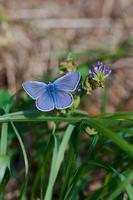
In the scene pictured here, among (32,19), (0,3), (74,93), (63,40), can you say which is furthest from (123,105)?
(74,93)

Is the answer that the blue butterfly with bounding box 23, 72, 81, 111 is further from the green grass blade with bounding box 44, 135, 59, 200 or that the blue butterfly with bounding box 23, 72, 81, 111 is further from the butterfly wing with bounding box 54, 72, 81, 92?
the green grass blade with bounding box 44, 135, 59, 200

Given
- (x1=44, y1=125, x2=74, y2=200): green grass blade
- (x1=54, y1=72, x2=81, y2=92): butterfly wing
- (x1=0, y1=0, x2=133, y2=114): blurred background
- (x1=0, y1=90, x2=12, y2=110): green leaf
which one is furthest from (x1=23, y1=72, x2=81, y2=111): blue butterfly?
(x1=0, y1=0, x2=133, y2=114): blurred background

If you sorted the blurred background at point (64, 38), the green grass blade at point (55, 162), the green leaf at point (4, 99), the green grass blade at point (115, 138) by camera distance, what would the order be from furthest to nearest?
the blurred background at point (64, 38), the green leaf at point (4, 99), the green grass blade at point (55, 162), the green grass blade at point (115, 138)

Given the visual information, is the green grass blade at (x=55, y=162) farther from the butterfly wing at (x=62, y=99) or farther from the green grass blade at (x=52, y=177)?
the butterfly wing at (x=62, y=99)

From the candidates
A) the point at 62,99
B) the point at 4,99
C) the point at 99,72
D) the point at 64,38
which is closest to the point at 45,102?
the point at 62,99

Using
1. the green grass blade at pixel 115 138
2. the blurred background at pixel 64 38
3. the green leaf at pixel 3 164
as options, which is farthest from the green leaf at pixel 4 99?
the blurred background at pixel 64 38

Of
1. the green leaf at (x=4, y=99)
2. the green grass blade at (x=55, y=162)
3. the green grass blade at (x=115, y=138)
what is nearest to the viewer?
the green grass blade at (x=115, y=138)

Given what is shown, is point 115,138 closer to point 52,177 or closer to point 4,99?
point 52,177

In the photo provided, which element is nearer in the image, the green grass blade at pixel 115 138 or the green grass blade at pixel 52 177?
the green grass blade at pixel 115 138
